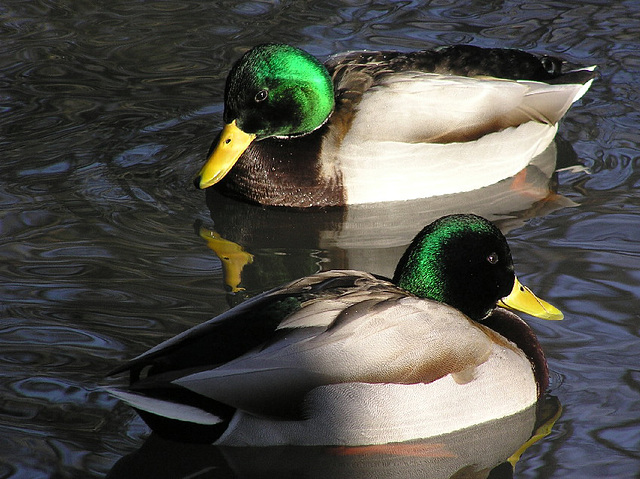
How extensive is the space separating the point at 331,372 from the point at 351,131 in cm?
296

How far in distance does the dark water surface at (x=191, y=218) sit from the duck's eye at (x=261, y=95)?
27.0 inches

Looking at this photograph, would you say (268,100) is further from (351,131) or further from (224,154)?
(351,131)

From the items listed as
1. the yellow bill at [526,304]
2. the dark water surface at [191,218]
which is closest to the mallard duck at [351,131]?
the dark water surface at [191,218]

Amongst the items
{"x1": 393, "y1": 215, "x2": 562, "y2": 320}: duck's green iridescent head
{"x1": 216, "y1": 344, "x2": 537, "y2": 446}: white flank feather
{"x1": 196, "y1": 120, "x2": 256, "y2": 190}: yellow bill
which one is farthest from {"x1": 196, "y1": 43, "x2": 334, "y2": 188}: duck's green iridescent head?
{"x1": 216, "y1": 344, "x2": 537, "y2": 446}: white flank feather

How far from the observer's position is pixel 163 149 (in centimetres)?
759

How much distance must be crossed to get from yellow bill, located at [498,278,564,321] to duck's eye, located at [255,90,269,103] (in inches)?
94.2

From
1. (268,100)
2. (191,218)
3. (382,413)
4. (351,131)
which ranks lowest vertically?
(191,218)

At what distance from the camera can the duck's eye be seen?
6812mm

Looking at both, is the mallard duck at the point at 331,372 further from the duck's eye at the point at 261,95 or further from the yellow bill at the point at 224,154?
the duck's eye at the point at 261,95

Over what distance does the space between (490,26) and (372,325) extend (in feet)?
18.6

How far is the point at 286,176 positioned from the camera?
22.7ft

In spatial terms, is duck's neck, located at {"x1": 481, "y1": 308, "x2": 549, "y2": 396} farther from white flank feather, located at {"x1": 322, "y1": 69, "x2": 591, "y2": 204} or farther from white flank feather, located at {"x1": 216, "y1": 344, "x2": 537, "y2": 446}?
white flank feather, located at {"x1": 322, "y1": 69, "x2": 591, "y2": 204}

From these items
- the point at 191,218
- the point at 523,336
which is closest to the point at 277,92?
the point at 191,218

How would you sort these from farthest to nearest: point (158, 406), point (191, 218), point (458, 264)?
1. point (191, 218)
2. point (458, 264)
3. point (158, 406)
